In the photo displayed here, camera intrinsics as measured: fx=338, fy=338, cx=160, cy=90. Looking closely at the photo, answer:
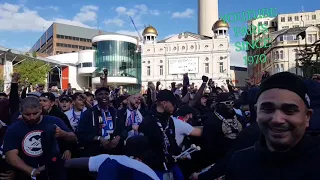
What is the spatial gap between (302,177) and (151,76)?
252 feet

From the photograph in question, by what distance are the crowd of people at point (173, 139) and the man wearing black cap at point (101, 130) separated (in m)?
0.02

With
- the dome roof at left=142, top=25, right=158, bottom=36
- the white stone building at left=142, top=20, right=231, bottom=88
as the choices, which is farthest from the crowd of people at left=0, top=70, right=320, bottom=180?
the dome roof at left=142, top=25, right=158, bottom=36

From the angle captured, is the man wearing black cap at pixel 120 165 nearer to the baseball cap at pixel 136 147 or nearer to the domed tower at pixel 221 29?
the baseball cap at pixel 136 147

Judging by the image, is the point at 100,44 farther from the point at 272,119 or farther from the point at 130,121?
the point at 272,119

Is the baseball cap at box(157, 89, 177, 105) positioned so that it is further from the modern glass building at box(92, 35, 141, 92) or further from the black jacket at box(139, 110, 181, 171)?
the modern glass building at box(92, 35, 141, 92)

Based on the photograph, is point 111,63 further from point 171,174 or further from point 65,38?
point 171,174

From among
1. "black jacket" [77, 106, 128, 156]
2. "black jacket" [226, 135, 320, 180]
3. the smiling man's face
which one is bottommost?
"black jacket" [77, 106, 128, 156]

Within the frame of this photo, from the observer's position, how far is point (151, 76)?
78375 mm

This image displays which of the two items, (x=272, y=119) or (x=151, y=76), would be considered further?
(x=151, y=76)

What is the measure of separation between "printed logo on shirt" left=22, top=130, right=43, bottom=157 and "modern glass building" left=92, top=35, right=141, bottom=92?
236 ft

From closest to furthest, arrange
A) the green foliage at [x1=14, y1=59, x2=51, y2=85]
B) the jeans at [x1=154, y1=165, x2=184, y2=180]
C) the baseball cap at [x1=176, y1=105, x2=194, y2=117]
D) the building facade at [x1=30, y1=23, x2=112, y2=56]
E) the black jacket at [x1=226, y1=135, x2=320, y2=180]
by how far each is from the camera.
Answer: the black jacket at [x1=226, y1=135, x2=320, y2=180] → the jeans at [x1=154, y1=165, x2=184, y2=180] → the baseball cap at [x1=176, y1=105, x2=194, y2=117] → the green foliage at [x1=14, y1=59, x2=51, y2=85] → the building facade at [x1=30, y1=23, x2=112, y2=56]

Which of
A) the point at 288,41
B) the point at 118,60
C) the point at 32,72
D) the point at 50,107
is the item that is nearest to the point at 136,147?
the point at 50,107

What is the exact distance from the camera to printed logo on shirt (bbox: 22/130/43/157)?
3900mm

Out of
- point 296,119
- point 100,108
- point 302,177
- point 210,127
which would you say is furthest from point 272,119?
point 100,108
